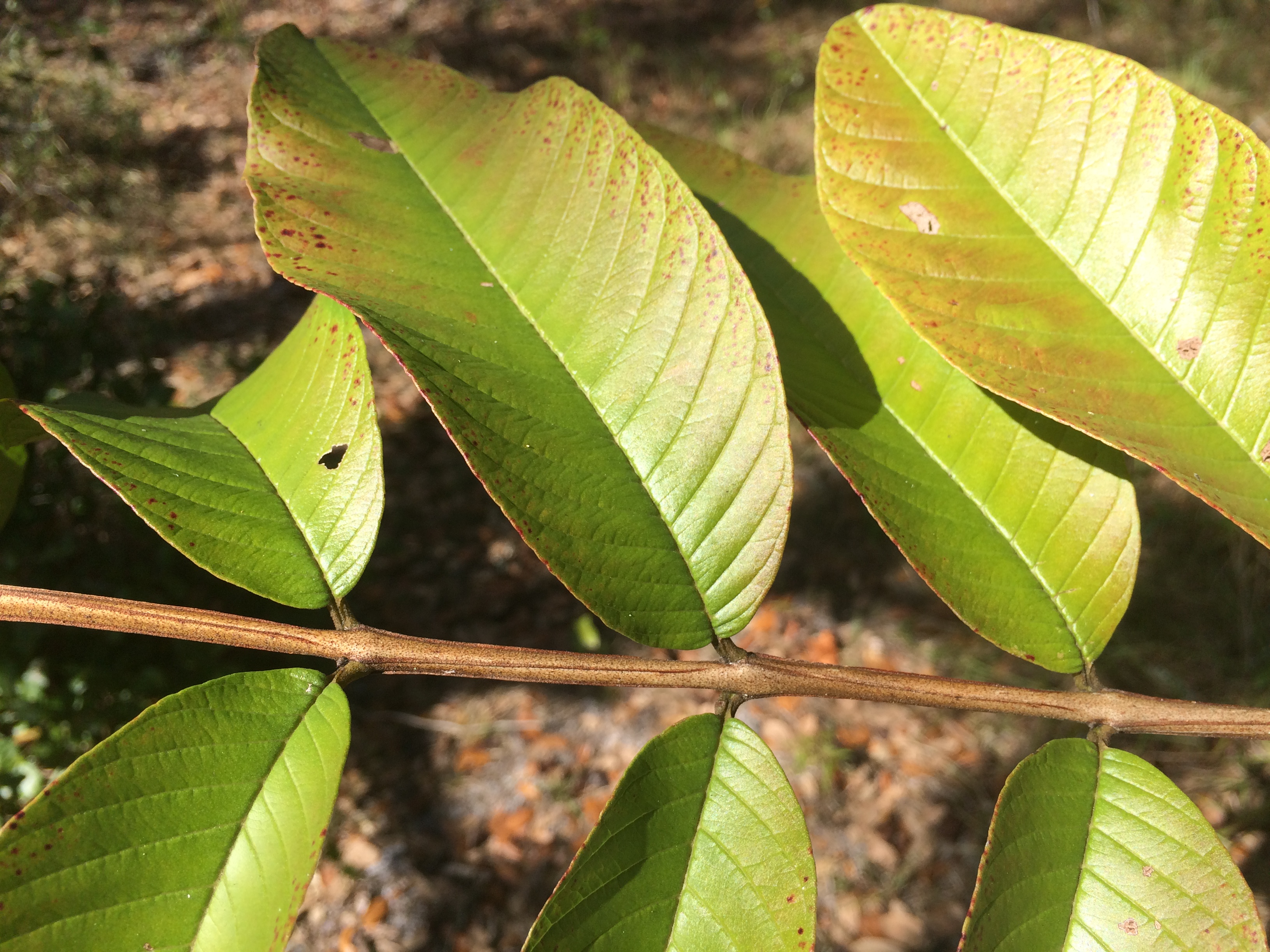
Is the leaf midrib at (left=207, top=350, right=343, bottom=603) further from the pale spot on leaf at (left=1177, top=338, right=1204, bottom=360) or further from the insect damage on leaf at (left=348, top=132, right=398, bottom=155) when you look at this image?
the pale spot on leaf at (left=1177, top=338, right=1204, bottom=360)

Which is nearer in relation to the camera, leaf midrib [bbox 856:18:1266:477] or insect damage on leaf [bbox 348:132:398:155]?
leaf midrib [bbox 856:18:1266:477]

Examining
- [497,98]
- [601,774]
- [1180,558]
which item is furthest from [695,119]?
[497,98]

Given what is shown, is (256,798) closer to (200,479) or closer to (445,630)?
(200,479)

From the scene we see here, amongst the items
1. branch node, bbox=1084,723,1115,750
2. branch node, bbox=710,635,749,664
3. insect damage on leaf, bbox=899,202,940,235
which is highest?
insect damage on leaf, bbox=899,202,940,235

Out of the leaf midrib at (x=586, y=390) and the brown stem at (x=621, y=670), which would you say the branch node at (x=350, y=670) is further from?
the leaf midrib at (x=586, y=390)

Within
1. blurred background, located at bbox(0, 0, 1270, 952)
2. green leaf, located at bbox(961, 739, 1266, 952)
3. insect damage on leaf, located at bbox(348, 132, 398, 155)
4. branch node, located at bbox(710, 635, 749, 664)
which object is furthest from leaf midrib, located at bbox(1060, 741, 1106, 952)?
blurred background, located at bbox(0, 0, 1270, 952)

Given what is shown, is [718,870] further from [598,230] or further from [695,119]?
[695,119]
